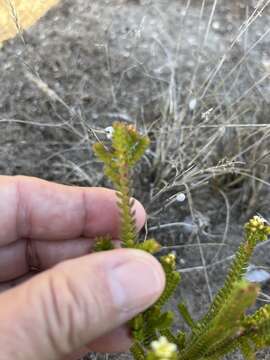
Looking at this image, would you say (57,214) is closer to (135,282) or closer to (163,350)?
(135,282)

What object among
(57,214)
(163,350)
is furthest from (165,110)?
(163,350)

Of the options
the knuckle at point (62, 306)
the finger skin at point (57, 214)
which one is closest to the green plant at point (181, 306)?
the knuckle at point (62, 306)

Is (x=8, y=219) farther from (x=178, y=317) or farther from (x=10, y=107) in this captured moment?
(x=10, y=107)

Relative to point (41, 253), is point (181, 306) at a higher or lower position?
higher

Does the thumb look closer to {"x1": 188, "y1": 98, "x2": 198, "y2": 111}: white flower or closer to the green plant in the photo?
the green plant

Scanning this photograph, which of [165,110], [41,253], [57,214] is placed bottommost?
[41,253]

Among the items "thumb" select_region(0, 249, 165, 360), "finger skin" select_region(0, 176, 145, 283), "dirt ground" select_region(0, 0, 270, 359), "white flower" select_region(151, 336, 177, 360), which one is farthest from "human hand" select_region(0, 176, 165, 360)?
"dirt ground" select_region(0, 0, 270, 359)
